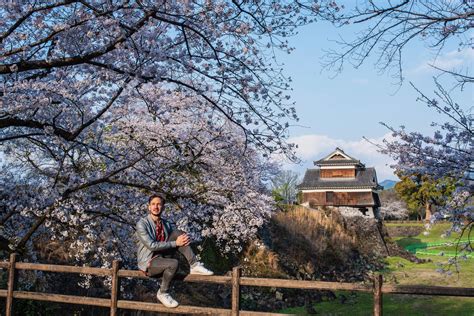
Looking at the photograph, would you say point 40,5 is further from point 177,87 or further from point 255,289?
point 255,289

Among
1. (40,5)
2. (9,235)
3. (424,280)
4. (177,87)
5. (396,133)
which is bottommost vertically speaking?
(424,280)

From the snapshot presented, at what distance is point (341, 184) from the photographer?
49219mm

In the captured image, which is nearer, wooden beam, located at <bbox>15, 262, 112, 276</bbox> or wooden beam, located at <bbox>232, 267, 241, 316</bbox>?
wooden beam, located at <bbox>232, 267, 241, 316</bbox>

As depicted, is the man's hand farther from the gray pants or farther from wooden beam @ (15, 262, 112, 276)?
wooden beam @ (15, 262, 112, 276)

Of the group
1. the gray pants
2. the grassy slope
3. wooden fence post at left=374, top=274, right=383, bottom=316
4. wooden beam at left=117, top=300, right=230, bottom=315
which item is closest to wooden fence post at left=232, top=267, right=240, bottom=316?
wooden beam at left=117, top=300, right=230, bottom=315

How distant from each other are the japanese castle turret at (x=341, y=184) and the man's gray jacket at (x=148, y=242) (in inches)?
1674

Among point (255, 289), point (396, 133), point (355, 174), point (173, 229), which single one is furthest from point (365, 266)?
point (173, 229)

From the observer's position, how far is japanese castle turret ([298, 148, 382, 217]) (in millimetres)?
48562

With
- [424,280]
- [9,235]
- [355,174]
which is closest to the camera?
[9,235]

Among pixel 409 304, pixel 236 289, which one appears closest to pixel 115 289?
pixel 236 289

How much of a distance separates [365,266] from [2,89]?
1088 inches

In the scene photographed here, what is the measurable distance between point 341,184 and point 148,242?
4460 cm

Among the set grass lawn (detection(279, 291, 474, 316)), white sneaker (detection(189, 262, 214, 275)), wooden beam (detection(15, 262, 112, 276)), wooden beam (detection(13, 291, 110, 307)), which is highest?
white sneaker (detection(189, 262, 214, 275))

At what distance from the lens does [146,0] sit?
7133mm
